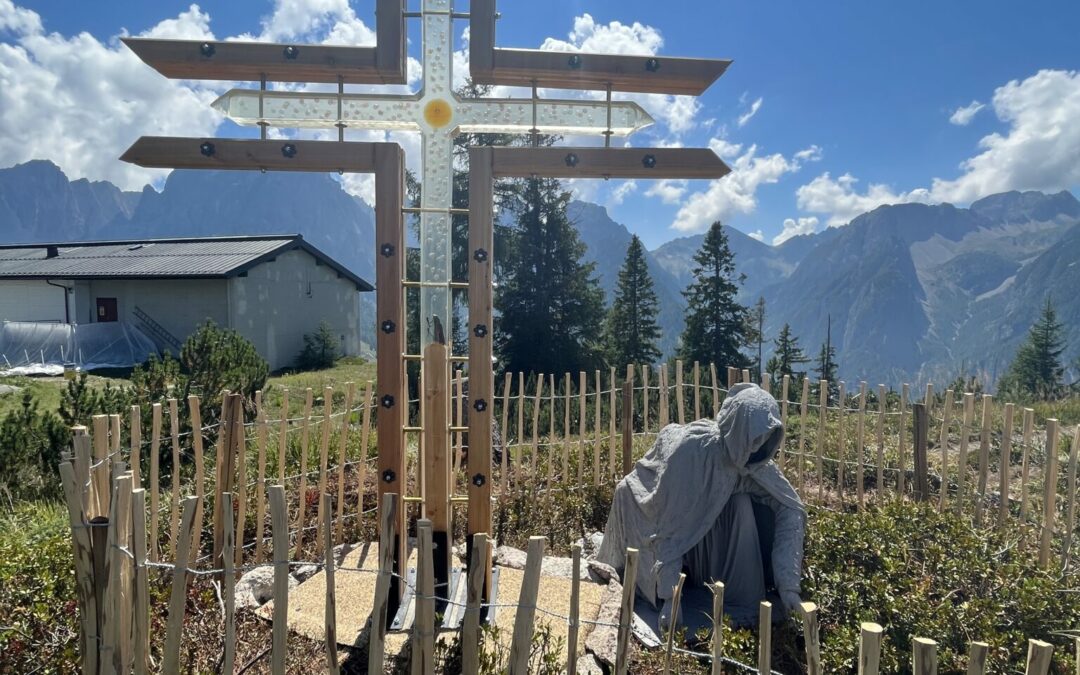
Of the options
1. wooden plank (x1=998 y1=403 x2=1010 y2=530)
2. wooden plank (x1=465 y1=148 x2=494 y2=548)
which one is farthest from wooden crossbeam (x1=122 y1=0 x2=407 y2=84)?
wooden plank (x1=998 y1=403 x2=1010 y2=530)

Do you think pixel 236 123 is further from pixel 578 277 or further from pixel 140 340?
pixel 140 340

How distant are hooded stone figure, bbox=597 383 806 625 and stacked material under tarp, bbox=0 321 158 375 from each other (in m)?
18.3

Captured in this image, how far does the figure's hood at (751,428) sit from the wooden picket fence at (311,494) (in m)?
1.48

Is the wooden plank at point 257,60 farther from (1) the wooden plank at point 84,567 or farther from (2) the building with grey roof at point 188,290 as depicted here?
(2) the building with grey roof at point 188,290

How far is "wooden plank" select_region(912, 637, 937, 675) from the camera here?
156cm

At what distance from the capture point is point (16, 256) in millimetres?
24297

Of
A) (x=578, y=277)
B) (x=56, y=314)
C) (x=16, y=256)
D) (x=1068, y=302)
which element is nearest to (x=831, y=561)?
(x=578, y=277)

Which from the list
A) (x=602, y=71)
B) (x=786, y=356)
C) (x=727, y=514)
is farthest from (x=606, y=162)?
(x=786, y=356)

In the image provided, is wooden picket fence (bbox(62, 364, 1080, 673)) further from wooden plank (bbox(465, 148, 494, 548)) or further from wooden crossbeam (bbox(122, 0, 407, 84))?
wooden crossbeam (bbox(122, 0, 407, 84))

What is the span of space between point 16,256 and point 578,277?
22447 millimetres

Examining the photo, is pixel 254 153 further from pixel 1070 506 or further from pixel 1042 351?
pixel 1042 351

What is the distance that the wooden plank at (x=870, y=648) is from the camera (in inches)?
63.6

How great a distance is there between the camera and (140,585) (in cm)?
A: 223

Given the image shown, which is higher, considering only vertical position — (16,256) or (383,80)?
(16,256)
